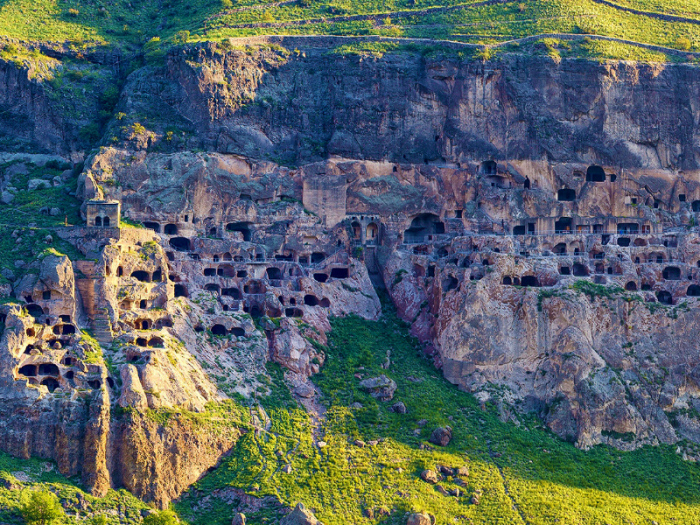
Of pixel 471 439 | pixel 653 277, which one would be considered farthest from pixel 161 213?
pixel 653 277

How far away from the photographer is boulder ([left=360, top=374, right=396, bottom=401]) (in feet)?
267

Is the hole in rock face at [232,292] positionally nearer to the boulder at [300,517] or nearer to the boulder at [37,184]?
the boulder at [37,184]

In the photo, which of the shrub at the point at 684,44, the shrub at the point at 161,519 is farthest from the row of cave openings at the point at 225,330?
the shrub at the point at 684,44

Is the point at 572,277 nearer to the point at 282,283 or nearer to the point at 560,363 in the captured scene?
the point at 560,363

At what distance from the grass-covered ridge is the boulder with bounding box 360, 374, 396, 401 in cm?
63

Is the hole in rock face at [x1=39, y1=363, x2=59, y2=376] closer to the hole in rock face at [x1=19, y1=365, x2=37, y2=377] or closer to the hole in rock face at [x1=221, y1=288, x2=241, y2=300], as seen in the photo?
the hole in rock face at [x1=19, y1=365, x2=37, y2=377]

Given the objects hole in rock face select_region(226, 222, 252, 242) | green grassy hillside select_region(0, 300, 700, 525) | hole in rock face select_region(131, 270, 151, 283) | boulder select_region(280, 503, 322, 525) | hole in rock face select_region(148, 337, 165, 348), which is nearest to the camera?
boulder select_region(280, 503, 322, 525)

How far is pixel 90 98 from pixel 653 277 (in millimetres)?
51574

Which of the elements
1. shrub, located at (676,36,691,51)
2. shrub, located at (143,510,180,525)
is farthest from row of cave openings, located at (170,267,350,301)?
shrub, located at (676,36,691,51)

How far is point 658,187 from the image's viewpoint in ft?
327

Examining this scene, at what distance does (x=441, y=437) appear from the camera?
77.8 metres

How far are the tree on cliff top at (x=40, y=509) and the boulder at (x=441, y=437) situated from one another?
24920 mm

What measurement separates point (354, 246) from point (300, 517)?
103 ft

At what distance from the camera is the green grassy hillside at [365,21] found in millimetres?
108188
